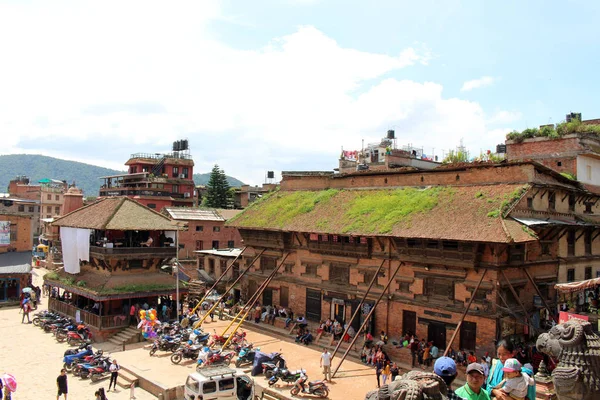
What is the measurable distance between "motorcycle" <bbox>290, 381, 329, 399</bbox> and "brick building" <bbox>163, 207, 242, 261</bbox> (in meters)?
34.5

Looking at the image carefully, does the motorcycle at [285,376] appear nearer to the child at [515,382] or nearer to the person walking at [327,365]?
the person walking at [327,365]

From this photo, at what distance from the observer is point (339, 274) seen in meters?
32.4

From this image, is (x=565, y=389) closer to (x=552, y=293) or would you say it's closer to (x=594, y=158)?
(x=552, y=293)

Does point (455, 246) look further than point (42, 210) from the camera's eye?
No

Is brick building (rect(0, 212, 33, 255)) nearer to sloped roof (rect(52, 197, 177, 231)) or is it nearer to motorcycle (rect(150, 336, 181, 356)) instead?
sloped roof (rect(52, 197, 177, 231))

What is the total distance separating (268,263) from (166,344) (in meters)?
10.7

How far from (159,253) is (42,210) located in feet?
246

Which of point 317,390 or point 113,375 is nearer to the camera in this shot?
point 317,390

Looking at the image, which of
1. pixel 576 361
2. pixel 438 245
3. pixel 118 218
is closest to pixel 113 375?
pixel 118 218

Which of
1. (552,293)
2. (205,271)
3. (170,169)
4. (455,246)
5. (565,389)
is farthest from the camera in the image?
(170,169)

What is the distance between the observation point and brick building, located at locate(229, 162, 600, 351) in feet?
82.0

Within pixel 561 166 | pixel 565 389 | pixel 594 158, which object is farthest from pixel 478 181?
pixel 565 389

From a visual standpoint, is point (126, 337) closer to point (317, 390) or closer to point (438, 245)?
point (317, 390)

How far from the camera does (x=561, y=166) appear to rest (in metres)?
34.8
